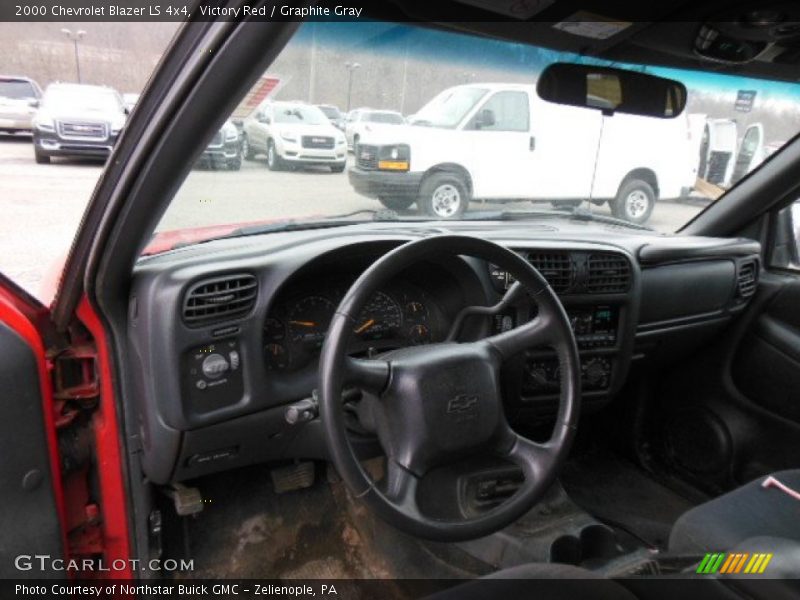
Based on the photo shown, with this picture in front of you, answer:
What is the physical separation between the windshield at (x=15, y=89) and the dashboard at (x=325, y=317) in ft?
1.65

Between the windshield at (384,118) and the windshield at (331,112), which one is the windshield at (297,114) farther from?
the windshield at (384,118)

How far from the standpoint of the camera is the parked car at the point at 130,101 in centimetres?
114

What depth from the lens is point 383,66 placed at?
1.94 metres

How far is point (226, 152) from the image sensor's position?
5.17 ft

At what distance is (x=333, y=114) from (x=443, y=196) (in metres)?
0.67

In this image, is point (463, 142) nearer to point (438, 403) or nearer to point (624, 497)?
point (438, 403)

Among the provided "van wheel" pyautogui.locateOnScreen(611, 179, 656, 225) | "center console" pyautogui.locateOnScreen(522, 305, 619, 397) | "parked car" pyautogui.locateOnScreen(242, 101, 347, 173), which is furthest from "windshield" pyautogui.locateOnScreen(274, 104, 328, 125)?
"van wheel" pyautogui.locateOnScreen(611, 179, 656, 225)

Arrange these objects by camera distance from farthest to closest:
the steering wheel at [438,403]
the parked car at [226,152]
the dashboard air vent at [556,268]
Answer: the dashboard air vent at [556,268] → the parked car at [226,152] → the steering wheel at [438,403]

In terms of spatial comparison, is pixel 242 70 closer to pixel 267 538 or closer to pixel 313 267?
pixel 313 267

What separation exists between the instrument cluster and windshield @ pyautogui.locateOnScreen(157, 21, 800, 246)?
12.1 inches

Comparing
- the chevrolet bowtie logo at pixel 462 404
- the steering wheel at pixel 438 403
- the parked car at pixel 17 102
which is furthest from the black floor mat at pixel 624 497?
the parked car at pixel 17 102

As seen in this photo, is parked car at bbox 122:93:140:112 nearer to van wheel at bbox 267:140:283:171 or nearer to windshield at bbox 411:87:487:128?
van wheel at bbox 267:140:283:171

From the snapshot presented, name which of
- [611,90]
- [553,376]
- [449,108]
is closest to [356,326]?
[553,376]

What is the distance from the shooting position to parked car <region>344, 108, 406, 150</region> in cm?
204
